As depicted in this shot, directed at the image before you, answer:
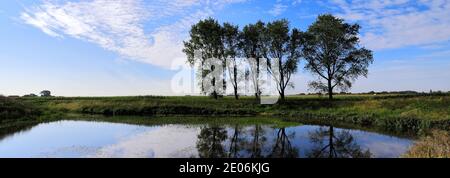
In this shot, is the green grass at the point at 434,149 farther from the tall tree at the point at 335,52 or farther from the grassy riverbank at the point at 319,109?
the tall tree at the point at 335,52

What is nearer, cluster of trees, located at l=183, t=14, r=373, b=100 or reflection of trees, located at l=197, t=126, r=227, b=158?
reflection of trees, located at l=197, t=126, r=227, b=158

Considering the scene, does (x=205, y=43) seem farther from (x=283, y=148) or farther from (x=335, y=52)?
(x=283, y=148)

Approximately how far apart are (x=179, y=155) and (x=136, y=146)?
15.8 ft

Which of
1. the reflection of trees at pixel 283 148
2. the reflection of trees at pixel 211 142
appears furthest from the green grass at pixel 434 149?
the reflection of trees at pixel 211 142

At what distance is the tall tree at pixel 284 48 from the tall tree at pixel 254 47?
1.46 metres

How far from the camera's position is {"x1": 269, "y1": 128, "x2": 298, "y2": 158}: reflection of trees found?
73.0ft

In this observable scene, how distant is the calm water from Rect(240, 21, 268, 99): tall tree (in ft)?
101

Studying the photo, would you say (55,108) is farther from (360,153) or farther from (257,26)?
(360,153)

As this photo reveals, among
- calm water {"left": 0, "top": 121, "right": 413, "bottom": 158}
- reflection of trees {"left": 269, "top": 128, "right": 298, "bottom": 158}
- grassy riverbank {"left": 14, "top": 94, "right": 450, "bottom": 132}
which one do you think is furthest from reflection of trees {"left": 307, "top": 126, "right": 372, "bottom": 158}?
grassy riverbank {"left": 14, "top": 94, "right": 450, "bottom": 132}

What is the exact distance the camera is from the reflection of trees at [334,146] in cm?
2269

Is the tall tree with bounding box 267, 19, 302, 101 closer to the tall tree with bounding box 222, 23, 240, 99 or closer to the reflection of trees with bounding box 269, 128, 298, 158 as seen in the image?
the tall tree with bounding box 222, 23, 240, 99

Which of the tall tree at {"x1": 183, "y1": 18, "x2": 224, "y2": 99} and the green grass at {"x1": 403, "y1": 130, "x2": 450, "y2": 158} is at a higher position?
the tall tree at {"x1": 183, "y1": 18, "x2": 224, "y2": 99}

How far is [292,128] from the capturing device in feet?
120
